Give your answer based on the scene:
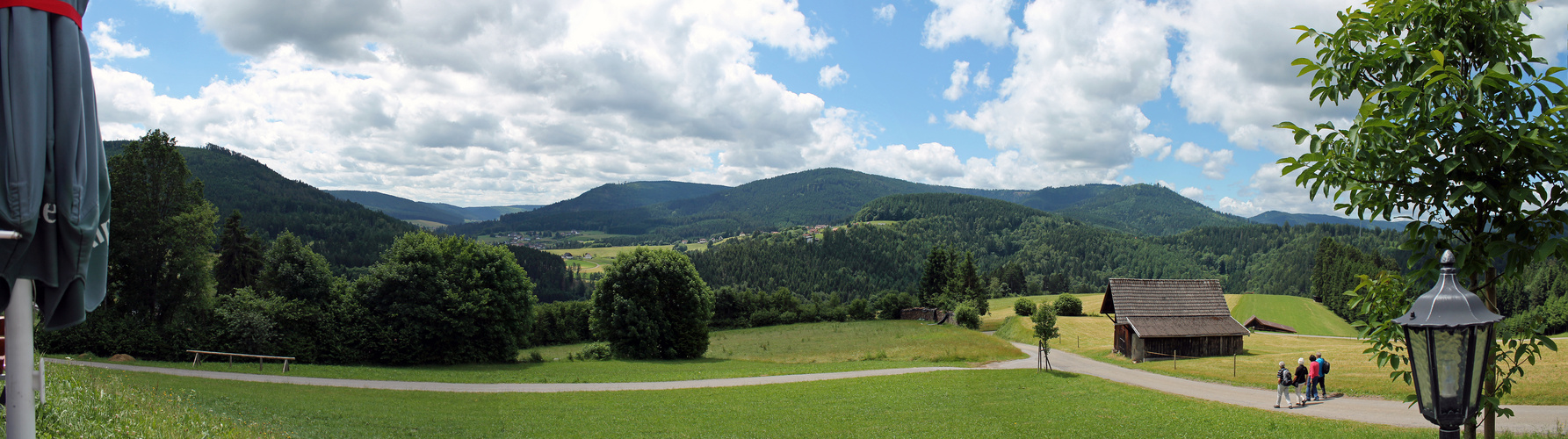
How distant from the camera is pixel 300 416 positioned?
14.6 metres

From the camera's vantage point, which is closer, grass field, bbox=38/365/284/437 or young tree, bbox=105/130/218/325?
grass field, bbox=38/365/284/437

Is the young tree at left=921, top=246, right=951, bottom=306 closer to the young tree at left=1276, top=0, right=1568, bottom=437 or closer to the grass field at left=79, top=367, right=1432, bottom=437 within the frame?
the grass field at left=79, top=367, right=1432, bottom=437

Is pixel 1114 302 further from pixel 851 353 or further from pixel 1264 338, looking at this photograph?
pixel 1264 338

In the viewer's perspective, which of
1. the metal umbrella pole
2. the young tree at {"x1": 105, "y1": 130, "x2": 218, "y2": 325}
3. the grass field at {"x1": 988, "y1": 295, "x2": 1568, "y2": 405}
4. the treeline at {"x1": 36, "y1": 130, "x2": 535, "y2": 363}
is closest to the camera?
the metal umbrella pole

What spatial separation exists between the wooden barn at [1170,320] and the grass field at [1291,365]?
4.04 ft

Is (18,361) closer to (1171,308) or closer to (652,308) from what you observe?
(652,308)

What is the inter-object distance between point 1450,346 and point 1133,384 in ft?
74.5

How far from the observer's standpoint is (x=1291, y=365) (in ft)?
86.2

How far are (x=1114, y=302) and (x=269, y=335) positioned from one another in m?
41.9

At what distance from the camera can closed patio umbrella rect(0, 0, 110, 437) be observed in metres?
2.97

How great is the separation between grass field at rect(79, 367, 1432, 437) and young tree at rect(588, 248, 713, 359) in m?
17.4

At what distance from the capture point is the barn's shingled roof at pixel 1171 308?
34.6m

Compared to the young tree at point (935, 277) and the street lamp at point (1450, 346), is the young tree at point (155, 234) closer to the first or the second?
the street lamp at point (1450, 346)

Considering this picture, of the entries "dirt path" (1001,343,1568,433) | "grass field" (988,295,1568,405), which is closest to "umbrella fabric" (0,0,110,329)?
"dirt path" (1001,343,1568,433)
